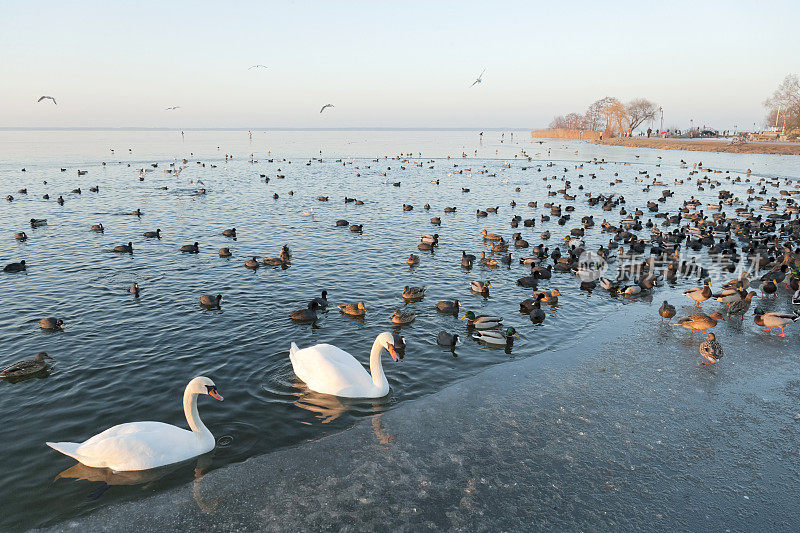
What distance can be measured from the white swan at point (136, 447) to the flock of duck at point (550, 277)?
2cm

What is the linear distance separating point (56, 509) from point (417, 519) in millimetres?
6361

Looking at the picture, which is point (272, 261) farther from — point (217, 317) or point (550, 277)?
point (550, 277)

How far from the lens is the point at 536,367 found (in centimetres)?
1333

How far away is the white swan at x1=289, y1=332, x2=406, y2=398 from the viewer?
11.5 meters

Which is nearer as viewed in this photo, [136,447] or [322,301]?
[136,447]

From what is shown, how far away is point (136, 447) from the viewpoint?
349 inches

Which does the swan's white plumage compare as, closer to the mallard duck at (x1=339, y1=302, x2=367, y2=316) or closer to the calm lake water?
the calm lake water

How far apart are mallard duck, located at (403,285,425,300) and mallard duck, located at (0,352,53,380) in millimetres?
11872

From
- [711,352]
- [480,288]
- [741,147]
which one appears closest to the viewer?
[711,352]

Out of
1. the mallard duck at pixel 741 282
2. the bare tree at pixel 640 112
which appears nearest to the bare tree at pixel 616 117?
the bare tree at pixel 640 112

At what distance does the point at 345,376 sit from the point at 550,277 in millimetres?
13814

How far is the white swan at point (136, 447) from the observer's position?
8844 mm

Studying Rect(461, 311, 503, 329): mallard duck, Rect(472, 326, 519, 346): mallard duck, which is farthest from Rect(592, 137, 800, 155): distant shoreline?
Rect(472, 326, 519, 346): mallard duck

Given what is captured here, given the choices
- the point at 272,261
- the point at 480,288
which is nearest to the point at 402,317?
the point at 480,288
